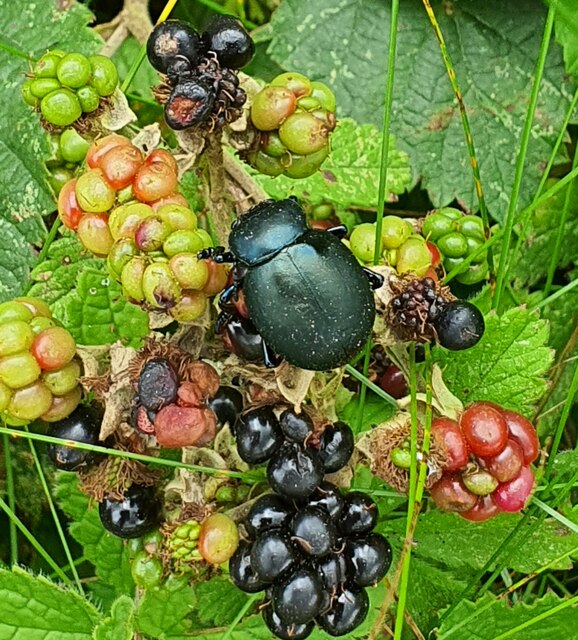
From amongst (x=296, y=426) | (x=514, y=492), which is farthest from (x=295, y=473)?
(x=514, y=492)

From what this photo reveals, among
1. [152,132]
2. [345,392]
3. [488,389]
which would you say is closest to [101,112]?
[152,132]

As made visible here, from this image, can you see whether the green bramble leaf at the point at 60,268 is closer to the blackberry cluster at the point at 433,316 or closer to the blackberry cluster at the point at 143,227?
the blackberry cluster at the point at 143,227

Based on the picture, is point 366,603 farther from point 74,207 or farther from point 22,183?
point 22,183

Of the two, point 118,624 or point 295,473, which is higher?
point 295,473

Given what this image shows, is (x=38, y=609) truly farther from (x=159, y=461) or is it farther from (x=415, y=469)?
(x=415, y=469)

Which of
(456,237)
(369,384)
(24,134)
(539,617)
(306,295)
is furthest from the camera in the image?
(24,134)

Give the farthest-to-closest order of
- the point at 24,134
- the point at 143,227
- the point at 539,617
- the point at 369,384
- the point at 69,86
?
the point at 24,134 → the point at 369,384 → the point at 539,617 → the point at 69,86 → the point at 143,227

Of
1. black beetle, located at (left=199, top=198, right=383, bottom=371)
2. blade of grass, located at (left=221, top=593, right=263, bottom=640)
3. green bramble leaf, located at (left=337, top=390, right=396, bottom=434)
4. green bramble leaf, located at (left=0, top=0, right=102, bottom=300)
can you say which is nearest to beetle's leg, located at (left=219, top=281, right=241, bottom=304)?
black beetle, located at (left=199, top=198, right=383, bottom=371)
